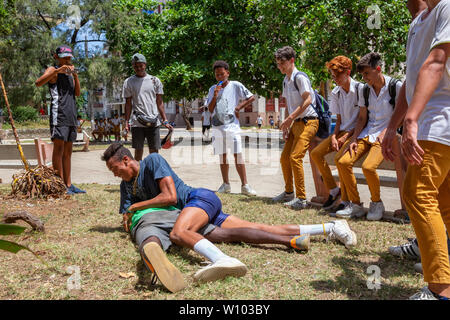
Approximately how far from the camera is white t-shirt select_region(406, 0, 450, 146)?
2246 millimetres

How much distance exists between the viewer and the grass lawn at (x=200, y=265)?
277 centimetres

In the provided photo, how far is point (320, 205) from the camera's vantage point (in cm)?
541

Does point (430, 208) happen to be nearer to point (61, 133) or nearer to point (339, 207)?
point (339, 207)

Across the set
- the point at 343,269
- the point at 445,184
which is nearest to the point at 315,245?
the point at 343,269

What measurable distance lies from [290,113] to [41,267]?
3.58m

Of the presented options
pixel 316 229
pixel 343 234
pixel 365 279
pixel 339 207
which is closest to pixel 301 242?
pixel 316 229

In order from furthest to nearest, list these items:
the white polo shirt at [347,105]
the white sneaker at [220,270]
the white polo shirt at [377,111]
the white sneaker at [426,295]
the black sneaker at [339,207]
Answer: the white polo shirt at [347,105] → the black sneaker at [339,207] → the white polo shirt at [377,111] → the white sneaker at [220,270] → the white sneaker at [426,295]

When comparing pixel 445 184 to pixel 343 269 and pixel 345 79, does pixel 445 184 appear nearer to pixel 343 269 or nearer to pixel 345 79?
pixel 343 269

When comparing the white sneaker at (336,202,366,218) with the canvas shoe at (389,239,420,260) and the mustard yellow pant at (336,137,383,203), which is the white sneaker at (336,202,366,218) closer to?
the mustard yellow pant at (336,137,383,203)

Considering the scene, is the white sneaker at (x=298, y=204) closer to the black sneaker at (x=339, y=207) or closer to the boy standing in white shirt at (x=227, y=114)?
the black sneaker at (x=339, y=207)

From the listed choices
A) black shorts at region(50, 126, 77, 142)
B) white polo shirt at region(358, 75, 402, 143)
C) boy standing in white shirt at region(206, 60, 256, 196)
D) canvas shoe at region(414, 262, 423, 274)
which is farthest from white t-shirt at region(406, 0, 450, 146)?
black shorts at region(50, 126, 77, 142)

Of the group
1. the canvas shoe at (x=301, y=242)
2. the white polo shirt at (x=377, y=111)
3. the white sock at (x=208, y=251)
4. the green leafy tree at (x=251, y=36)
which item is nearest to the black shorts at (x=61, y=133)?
the white sock at (x=208, y=251)

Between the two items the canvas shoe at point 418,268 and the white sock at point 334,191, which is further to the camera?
the white sock at point 334,191

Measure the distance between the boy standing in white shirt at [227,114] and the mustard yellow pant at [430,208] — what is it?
13.4 ft
